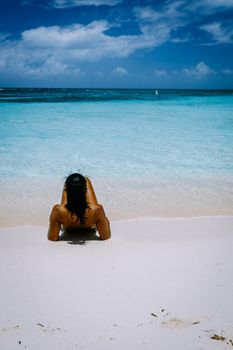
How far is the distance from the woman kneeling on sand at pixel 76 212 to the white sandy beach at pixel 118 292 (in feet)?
0.58

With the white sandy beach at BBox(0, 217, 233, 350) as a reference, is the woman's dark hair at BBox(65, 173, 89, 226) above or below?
above

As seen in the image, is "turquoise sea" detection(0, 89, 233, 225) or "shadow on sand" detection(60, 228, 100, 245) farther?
"turquoise sea" detection(0, 89, 233, 225)

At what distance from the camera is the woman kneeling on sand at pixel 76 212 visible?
11.0ft

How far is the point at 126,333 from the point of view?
2.05m

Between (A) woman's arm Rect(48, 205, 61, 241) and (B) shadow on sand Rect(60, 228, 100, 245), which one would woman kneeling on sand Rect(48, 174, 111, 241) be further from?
(B) shadow on sand Rect(60, 228, 100, 245)

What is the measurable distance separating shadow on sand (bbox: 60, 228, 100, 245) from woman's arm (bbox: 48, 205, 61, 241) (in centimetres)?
15

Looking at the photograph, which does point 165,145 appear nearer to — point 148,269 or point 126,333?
point 148,269

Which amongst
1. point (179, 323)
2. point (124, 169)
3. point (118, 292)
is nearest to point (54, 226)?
point (118, 292)

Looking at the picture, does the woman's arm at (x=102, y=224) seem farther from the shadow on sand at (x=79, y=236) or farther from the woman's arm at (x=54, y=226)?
the woman's arm at (x=54, y=226)

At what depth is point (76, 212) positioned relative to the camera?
3445 mm

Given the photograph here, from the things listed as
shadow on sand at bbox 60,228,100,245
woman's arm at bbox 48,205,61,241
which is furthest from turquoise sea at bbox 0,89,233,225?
woman's arm at bbox 48,205,61,241

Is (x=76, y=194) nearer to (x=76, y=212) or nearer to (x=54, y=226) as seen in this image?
(x=76, y=212)

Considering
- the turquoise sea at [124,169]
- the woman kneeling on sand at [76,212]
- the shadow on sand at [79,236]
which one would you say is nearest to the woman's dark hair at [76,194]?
the woman kneeling on sand at [76,212]

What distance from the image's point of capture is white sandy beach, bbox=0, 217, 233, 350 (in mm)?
2010
